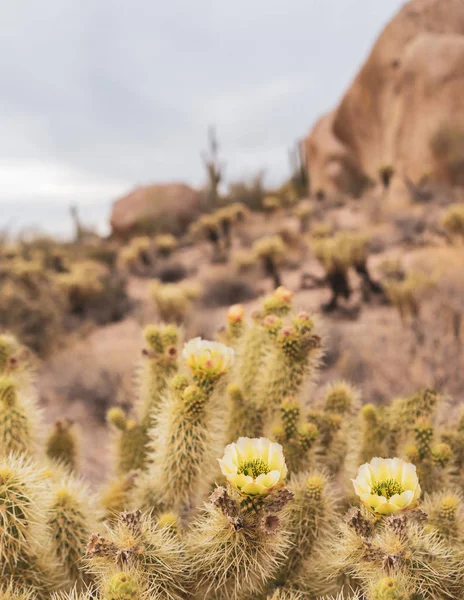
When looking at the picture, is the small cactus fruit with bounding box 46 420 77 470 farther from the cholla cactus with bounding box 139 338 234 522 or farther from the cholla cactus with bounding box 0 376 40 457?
the cholla cactus with bounding box 139 338 234 522

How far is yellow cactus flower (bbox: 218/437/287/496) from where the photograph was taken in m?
1.31

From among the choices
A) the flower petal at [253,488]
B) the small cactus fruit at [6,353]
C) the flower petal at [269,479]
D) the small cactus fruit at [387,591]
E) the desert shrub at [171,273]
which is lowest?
the desert shrub at [171,273]

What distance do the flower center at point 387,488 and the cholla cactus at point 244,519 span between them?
0.25 meters

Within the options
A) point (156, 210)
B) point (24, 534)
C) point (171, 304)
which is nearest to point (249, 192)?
point (156, 210)

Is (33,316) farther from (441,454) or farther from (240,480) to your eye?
(240,480)

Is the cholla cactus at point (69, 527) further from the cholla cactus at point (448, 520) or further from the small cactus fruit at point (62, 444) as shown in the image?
the cholla cactus at point (448, 520)

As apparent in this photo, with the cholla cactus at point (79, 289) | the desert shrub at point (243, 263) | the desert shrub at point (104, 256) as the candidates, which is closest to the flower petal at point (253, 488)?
the cholla cactus at point (79, 289)

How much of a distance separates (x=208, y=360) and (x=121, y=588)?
81 centimetres

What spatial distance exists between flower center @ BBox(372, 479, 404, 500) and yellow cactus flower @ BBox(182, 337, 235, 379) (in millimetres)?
685

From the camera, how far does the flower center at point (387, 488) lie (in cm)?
140

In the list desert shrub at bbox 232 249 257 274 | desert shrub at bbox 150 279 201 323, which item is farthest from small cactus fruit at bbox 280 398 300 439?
desert shrub at bbox 232 249 257 274

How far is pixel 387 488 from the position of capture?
1.41 metres

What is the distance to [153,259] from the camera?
14820 mm

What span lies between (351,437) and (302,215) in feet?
43.9
